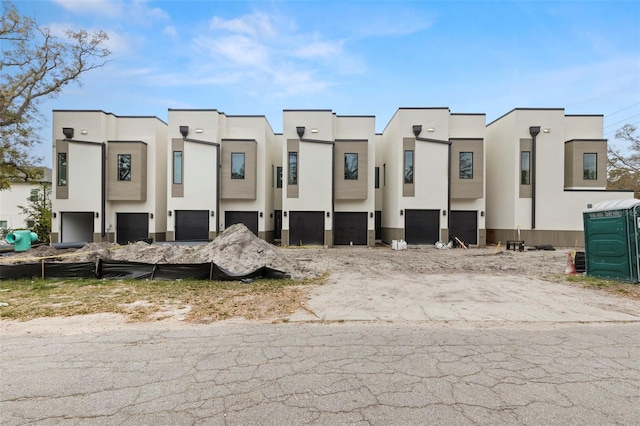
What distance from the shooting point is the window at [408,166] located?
76.4ft

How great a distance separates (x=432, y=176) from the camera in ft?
75.8

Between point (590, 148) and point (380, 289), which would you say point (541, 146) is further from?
point (380, 289)

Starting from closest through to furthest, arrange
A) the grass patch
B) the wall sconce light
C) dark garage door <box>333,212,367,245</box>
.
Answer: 1. the grass patch
2. the wall sconce light
3. dark garage door <box>333,212,367,245</box>

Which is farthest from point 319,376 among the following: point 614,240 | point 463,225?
point 463,225

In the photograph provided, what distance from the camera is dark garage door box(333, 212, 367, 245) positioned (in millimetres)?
24156

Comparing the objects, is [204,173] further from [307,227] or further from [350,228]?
[350,228]

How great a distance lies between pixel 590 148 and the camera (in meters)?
22.6

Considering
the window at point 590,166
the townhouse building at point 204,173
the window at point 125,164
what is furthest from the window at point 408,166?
the window at point 125,164

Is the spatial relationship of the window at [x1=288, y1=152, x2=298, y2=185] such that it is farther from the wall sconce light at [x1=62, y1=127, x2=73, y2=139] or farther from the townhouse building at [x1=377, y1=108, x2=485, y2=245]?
the wall sconce light at [x1=62, y1=127, x2=73, y2=139]

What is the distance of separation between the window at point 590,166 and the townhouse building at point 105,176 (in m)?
31.5

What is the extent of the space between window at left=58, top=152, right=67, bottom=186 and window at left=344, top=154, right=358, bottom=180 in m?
20.1

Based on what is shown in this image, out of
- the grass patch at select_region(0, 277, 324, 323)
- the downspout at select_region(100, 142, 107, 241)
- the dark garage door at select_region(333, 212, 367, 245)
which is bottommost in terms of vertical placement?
the grass patch at select_region(0, 277, 324, 323)

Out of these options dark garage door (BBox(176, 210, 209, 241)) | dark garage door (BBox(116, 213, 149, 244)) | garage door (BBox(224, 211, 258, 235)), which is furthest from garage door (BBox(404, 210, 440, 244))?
dark garage door (BBox(116, 213, 149, 244))

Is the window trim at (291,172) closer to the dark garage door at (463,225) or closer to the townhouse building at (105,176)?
the townhouse building at (105,176)
